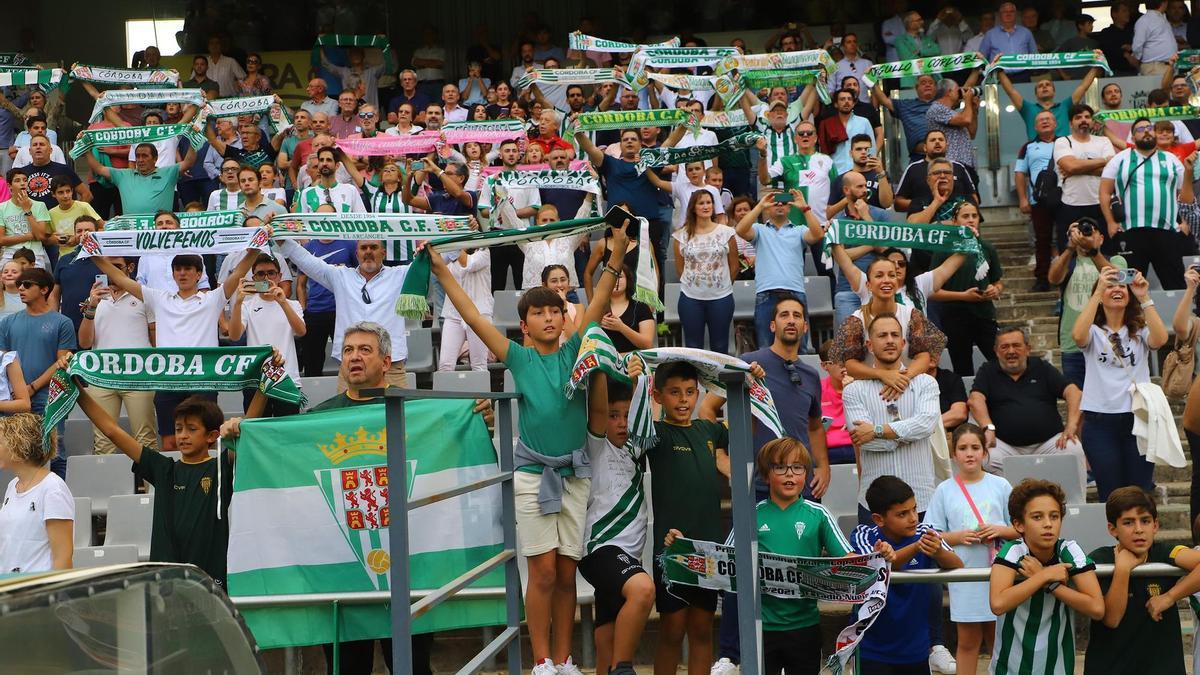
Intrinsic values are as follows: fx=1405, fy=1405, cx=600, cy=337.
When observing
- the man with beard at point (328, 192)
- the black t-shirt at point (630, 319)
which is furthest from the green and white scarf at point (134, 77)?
the black t-shirt at point (630, 319)

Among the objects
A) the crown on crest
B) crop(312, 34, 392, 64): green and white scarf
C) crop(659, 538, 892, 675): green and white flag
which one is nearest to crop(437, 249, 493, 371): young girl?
the crown on crest

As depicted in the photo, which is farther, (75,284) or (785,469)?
(75,284)

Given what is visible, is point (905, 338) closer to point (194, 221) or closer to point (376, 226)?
point (376, 226)

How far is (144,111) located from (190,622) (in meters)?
15.0

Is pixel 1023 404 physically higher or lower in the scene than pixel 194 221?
lower

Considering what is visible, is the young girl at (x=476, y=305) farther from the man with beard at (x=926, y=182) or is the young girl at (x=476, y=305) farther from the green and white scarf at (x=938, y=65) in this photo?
the green and white scarf at (x=938, y=65)

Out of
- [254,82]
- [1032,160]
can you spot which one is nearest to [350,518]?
[1032,160]

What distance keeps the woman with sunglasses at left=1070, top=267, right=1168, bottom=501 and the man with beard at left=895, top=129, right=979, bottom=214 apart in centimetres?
310

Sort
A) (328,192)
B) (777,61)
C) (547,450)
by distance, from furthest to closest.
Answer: (777,61)
(328,192)
(547,450)

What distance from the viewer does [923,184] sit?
39.8 ft

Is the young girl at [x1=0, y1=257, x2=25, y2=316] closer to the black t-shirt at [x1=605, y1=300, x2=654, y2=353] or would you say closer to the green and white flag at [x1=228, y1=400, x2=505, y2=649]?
the black t-shirt at [x1=605, y1=300, x2=654, y2=353]

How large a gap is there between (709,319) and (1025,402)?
2810 mm

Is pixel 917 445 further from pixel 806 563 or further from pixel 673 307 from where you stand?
pixel 673 307

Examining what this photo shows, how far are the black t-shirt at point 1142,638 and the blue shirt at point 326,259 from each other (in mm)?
7185
